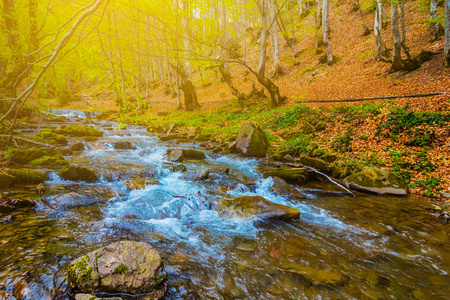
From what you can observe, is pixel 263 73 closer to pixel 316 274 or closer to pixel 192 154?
pixel 192 154

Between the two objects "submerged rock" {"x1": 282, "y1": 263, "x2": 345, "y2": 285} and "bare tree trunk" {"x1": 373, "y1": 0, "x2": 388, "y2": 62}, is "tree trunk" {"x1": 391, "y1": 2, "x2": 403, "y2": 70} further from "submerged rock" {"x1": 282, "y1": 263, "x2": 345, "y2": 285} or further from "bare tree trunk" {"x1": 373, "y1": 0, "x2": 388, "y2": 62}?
"submerged rock" {"x1": 282, "y1": 263, "x2": 345, "y2": 285}

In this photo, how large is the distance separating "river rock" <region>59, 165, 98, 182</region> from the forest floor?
2.06 meters

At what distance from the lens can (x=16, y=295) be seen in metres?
2.66

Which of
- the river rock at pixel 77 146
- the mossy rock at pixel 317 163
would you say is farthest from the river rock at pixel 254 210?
the river rock at pixel 77 146

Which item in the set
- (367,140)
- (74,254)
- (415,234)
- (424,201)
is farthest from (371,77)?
(74,254)

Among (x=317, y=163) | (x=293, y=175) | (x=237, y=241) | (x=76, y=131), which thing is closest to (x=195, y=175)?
(x=293, y=175)

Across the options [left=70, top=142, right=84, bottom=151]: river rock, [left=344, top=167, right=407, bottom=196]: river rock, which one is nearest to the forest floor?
[left=344, top=167, right=407, bottom=196]: river rock

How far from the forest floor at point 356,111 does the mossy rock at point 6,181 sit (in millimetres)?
2788

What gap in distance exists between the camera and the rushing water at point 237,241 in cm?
309

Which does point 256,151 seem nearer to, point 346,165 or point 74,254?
point 346,165

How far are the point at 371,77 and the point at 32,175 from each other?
1755 centimetres

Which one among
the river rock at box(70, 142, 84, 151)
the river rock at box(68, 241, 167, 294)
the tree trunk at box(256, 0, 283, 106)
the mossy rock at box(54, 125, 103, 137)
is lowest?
the river rock at box(68, 241, 167, 294)

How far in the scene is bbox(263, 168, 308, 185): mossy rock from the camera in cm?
733

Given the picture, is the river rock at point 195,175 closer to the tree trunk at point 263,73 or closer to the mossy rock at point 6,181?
the mossy rock at point 6,181
